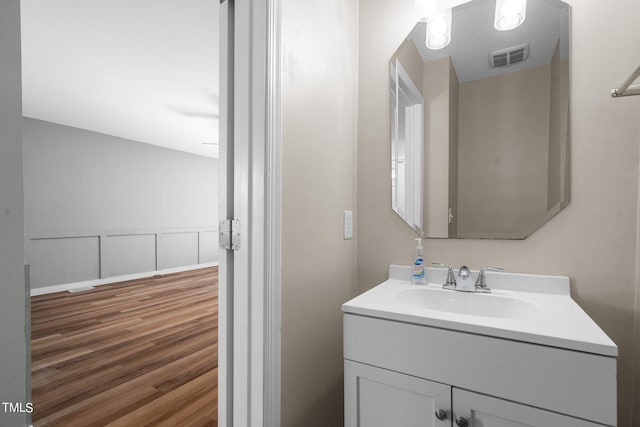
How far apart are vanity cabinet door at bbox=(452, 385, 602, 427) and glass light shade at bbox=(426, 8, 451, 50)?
4.34ft

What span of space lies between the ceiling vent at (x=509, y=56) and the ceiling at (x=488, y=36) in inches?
0.5

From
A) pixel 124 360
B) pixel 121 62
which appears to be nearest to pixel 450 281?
pixel 124 360

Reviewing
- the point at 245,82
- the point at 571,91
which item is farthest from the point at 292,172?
the point at 571,91

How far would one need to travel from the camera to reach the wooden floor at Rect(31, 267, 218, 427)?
5.67 ft

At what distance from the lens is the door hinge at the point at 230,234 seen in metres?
0.97

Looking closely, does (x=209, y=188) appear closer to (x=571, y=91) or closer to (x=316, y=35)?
(x=316, y=35)

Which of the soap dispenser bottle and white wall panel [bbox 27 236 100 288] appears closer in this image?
the soap dispenser bottle

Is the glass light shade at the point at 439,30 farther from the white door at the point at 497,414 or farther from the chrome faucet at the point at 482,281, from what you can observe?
the white door at the point at 497,414

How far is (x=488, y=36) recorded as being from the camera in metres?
1.29

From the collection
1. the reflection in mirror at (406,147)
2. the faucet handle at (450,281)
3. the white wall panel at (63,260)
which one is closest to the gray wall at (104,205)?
the white wall panel at (63,260)

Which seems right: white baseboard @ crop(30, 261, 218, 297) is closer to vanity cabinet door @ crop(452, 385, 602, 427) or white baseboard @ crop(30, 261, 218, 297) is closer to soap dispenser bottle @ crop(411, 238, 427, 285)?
soap dispenser bottle @ crop(411, 238, 427, 285)

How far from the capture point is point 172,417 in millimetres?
1692

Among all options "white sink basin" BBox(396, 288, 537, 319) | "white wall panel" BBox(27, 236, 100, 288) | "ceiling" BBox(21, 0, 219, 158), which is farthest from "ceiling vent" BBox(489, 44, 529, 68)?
"white wall panel" BBox(27, 236, 100, 288)

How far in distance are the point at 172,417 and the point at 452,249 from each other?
1690mm
